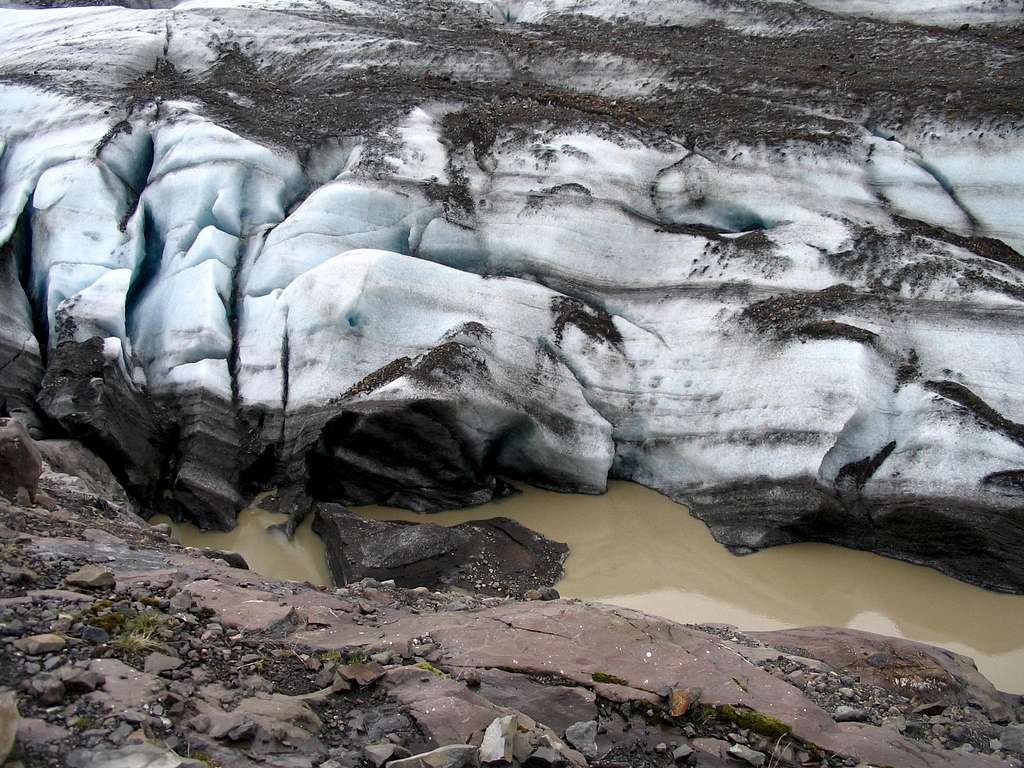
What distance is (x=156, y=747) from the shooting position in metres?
3.95

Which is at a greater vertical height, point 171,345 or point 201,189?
point 201,189

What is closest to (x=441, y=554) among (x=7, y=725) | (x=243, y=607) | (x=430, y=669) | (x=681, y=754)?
(x=243, y=607)

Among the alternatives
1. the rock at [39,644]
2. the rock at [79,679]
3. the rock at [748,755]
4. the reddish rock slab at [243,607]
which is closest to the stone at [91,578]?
the reddish rock slab at [243,607]

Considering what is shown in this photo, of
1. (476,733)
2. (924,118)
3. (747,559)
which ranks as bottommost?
(747,559)

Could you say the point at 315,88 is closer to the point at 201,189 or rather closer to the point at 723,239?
the point at 201,189

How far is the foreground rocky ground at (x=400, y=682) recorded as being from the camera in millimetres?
4297

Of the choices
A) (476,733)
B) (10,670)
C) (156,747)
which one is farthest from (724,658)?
(10,670)

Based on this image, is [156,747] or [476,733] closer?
[156,747]

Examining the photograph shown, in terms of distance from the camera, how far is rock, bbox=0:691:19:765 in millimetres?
3602

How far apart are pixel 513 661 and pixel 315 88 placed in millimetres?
12150

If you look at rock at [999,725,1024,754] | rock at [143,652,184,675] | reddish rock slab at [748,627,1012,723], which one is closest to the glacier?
reddish rock slab at [748,627,1012,723]

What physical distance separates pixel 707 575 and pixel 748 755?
4932 millimetres

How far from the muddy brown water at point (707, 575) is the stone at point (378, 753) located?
521cm

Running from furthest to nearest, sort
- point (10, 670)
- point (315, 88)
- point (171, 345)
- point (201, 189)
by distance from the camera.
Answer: point (315, 88) → point (201, 189) → point (171, 345) → point (10, 670)
